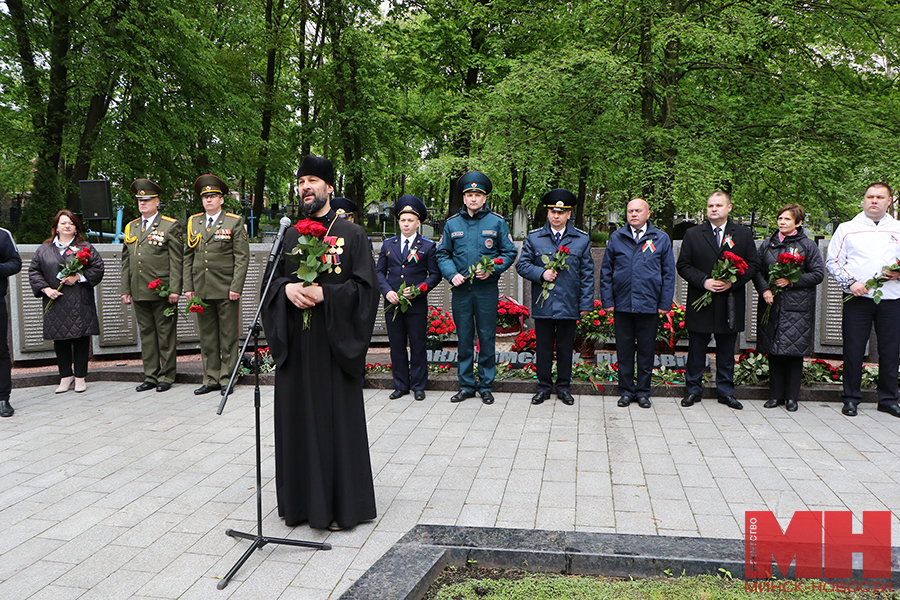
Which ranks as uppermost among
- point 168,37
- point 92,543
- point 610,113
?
point 168,37

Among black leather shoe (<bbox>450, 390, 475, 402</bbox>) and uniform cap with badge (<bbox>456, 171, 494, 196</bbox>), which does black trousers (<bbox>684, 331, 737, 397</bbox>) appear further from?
uniform cap with badge (<bbox>456, 171, 494, 196</bbox>)

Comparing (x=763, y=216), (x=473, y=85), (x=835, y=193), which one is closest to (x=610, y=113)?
(x=835, y=193)

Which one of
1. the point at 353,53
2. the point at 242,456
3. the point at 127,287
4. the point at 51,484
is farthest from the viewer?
the point at 353,53

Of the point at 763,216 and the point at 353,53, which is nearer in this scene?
the point at 763,216

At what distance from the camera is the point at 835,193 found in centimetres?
1028

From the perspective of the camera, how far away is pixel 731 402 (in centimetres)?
652

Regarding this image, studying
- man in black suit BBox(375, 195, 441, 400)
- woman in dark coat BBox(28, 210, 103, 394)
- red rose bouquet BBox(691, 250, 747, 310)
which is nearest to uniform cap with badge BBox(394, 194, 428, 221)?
man in black suit BBox(375, 195, 441, 400)

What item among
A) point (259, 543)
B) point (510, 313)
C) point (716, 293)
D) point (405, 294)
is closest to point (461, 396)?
point (405, 294)

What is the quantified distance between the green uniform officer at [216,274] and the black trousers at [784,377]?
576 cm

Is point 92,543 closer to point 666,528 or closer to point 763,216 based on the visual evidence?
point 666,528

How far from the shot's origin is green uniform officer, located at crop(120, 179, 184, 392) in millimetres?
7598

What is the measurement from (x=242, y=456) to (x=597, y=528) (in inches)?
114

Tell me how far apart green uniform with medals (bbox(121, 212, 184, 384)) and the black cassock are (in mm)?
4477

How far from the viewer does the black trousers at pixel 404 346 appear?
717 centimetres
